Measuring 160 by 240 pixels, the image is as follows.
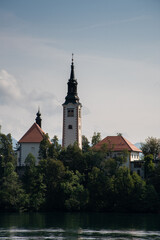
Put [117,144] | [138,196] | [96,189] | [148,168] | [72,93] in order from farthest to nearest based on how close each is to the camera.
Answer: [72,93] < [117,144] < [148,168] < [96,189] < [138,196]

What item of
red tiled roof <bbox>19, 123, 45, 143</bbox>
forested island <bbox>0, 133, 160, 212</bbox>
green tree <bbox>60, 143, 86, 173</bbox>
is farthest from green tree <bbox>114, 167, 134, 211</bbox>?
red tiled roof <bbox>19, 123, 45, 143</bbox>

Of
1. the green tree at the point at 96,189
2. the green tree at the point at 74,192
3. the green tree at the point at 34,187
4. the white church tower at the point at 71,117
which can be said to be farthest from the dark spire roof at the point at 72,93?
the green tree at the point at 96,189

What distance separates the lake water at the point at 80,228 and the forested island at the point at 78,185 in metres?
14.2

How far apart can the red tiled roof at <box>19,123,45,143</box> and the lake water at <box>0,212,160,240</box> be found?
3230 cm

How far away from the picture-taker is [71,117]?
113125mm

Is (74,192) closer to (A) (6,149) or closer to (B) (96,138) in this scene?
(A) (6,149)

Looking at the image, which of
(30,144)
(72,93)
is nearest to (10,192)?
(30,144)

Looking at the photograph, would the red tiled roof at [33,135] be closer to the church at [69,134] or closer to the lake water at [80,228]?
the church at [69,134]

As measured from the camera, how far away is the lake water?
5838 cm

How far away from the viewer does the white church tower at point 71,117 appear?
112 metres

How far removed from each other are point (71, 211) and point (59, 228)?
30.8 metres

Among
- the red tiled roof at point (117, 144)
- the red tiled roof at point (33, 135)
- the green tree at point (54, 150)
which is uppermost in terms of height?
the red tiled roof at point (33, 135)

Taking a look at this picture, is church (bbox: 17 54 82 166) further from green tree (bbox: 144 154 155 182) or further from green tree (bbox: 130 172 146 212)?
green tree (bbox: 130 172 146 212)

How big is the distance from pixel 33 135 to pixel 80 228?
164 ft
